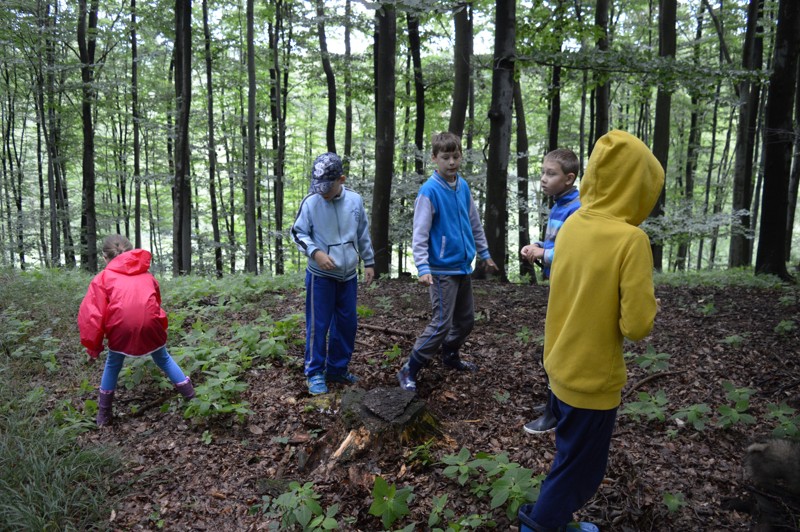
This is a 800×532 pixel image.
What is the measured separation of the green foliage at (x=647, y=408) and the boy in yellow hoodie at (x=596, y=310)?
1.60 m

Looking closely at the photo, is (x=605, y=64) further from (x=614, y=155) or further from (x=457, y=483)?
(x=457, y=483)

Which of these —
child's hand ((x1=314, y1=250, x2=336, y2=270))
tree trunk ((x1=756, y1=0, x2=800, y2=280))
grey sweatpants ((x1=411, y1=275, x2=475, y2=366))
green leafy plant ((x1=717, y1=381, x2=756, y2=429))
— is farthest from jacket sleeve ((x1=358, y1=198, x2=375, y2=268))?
tree trunk ((x1=756, y1=0, x2=800, y2=280))

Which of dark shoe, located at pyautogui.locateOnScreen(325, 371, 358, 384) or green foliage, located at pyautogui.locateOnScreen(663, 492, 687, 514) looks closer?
green foliage, located at pyautogui.locateOnScreen(663, 492, 687, 514)

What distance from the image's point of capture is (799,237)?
94.8 feet

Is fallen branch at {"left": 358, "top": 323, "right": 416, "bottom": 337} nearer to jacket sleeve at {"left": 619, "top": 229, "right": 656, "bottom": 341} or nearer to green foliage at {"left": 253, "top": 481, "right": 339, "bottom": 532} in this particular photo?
green foliage at {"left": 253, "top": 481, "right": 339, "bottom": 532}

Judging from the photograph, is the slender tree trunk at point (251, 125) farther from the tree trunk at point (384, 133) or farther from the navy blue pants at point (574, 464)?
the navy blue pants at point (574, 464)

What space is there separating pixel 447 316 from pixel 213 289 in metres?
5.41

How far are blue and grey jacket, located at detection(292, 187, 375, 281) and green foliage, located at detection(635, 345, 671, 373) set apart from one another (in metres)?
2.87

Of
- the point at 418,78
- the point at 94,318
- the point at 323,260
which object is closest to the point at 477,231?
the point at 323,260

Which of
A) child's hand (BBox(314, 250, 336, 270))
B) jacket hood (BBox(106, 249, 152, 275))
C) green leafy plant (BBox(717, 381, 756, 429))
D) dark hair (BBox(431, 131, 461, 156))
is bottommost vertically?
green leafy plant (BBox(717, 381, 756, 429))

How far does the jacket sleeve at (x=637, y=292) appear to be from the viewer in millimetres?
1957

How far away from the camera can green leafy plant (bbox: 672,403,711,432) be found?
3.31 m

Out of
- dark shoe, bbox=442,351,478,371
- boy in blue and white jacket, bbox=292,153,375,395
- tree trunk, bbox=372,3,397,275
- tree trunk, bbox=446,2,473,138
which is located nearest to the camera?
boy in blue and white jacket, bbox=292,153,375,395

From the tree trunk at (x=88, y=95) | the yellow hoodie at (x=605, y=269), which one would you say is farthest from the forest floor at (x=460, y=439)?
the tree trunk at (x=88, y=95)
